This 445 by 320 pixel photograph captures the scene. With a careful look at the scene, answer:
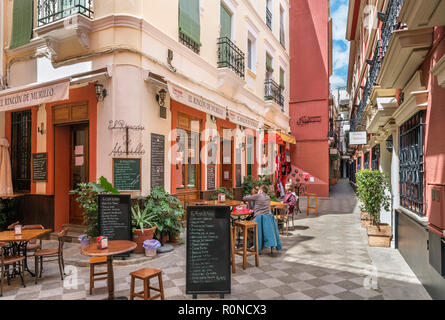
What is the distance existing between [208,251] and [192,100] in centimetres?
418

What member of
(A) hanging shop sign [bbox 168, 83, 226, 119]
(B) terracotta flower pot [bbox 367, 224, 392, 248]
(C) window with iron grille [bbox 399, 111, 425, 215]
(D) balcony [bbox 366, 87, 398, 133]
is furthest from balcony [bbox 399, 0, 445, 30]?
(B) terracotta flower pot [bbox 367, 224, 392, 248]

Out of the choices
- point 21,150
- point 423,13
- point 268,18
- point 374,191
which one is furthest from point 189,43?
point 268,18

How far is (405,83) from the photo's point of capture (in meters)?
5.86

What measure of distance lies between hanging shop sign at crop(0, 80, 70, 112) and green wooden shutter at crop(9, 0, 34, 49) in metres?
2.29

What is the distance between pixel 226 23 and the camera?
35.9 ft

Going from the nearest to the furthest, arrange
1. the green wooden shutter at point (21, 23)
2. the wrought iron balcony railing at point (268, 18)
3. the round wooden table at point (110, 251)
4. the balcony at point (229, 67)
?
the round wooden table at point (110, 251) < the green wooden shutter at point (21, 23) < the balcony at point (229, 67) < the wrought iron balcony railing at point (268, 18)

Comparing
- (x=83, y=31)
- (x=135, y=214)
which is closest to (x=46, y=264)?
(x=135, y=214)

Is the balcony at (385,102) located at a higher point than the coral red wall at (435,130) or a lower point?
higher

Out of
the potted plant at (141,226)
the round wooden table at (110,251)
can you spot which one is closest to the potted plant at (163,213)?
the potted plant at (141,226)

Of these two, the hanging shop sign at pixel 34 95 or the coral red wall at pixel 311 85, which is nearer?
the hanging shop sign at pixel 34 95

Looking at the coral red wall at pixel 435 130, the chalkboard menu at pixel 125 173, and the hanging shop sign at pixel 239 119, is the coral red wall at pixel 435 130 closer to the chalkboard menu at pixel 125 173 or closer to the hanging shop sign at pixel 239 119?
the hanging shop sign at pixel 239 119

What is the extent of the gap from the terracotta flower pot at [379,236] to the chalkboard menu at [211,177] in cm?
499

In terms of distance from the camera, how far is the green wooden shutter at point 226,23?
10.6 m
